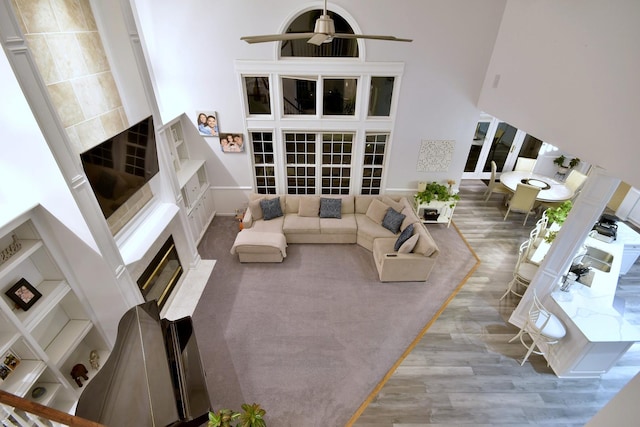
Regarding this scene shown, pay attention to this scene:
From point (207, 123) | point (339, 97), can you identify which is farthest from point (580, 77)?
point (207, 123)

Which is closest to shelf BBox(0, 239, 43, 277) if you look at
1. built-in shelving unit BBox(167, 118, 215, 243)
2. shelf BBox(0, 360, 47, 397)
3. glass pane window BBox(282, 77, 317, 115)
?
shelf BBox(0, 360, 47, 397)

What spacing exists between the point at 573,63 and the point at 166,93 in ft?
22.4

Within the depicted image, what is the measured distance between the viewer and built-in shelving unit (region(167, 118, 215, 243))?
6.05m

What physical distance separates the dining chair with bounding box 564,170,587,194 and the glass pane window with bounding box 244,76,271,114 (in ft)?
24.7

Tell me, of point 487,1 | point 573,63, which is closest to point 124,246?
point 573,63

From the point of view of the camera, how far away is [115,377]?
2711mm

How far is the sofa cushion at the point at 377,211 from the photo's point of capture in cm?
668

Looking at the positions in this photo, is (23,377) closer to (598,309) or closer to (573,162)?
(598,309)

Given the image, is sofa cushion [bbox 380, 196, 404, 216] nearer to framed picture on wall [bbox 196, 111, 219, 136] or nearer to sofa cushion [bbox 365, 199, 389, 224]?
sofa cushion [bbox 365, 199, 389, 224]

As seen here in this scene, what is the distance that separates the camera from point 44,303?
9.88 feet

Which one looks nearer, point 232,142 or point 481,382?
point 481,382

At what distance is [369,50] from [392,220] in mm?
3467

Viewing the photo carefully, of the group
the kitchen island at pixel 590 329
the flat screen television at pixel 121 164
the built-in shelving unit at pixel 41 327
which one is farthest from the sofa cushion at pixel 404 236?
the built-in shelving unit at pixel 41 327

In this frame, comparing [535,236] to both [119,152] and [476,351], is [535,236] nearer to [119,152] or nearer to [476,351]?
[476,351]
